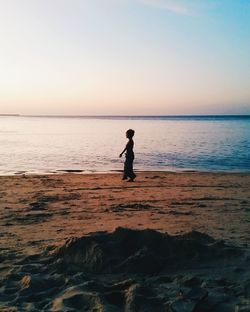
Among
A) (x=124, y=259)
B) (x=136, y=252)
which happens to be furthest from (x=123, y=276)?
(x=136, y=252)

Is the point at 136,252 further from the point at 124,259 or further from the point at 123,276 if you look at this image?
the point at 123,276

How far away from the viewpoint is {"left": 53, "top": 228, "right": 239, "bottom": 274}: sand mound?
483 centimetres

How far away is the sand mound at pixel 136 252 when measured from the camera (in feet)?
15.9

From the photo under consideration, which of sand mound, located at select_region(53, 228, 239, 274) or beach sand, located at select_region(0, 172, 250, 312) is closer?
beach sand, located at select_region(0, 172, 250, 312)

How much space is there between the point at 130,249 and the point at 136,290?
110 centimetres

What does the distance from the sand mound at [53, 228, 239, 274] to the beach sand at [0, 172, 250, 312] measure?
0.04 feet

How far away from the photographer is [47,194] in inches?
440

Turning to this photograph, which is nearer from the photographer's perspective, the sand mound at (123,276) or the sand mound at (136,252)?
the sand mound at (123,276)

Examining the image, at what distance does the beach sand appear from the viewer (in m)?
3.94

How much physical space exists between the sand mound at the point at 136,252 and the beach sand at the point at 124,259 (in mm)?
13

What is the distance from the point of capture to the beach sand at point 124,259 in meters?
3.94

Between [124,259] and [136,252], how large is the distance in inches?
7.9

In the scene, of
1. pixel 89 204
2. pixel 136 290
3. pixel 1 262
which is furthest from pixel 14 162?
pixel 136 290

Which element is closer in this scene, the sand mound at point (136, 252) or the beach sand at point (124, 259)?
the beach sand at point (124, 259)
